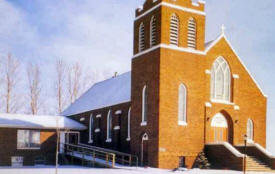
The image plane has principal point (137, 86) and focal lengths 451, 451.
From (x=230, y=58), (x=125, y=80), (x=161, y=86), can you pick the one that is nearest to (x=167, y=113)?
(x=161, y=86)

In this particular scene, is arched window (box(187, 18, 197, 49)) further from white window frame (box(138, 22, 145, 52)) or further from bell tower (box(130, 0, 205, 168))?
white window frame (box(138, 22, 145, 52))

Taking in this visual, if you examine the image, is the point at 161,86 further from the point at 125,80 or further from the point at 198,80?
the point at 125,80

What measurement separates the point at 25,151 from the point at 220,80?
19.3 m

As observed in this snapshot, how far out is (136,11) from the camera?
3809 cm

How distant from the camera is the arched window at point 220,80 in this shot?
36.8m

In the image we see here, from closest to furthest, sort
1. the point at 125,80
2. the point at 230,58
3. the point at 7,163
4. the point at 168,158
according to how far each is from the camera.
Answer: the point at 168,158, the point at 230,58, the point at 7,163, the point at 125,80

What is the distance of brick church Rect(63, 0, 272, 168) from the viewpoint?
33531 millimetres

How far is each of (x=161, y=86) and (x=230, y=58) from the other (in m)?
7.92

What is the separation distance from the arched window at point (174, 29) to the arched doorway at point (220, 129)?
7.18 metres

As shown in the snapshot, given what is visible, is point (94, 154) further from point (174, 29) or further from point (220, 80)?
point (220, 80)

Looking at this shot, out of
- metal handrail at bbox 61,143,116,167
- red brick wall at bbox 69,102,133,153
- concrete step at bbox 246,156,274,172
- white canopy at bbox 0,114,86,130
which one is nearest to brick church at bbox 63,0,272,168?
red brick wall at bbox 69,102,133,153

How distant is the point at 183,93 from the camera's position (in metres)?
34.7

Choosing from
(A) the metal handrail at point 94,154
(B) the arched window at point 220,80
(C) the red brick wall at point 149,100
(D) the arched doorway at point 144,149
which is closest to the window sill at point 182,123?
(C) the red brick wall at point 149,100

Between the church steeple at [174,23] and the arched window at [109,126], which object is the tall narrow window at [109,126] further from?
the church steeple at [174,23]
